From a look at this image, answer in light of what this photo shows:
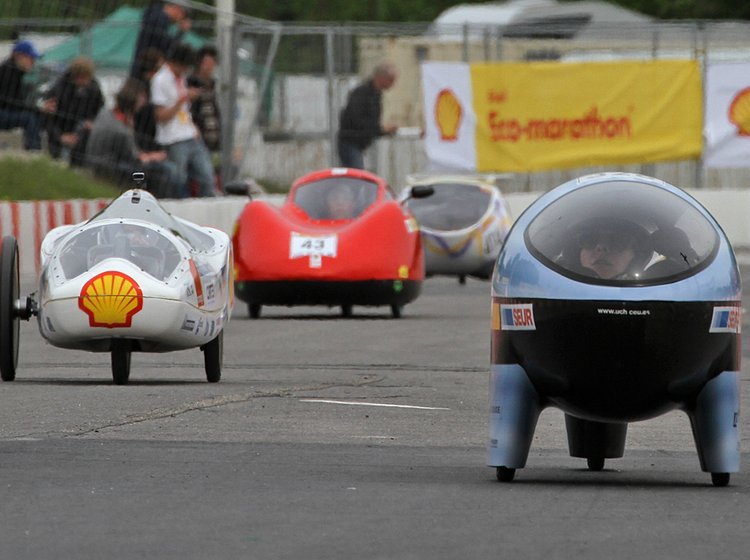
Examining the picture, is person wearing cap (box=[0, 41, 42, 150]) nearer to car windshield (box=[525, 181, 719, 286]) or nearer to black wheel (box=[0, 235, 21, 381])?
black wheel (box=[0, 235, 21, 381])

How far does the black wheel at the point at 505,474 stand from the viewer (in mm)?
8555

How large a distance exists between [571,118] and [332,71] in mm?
3596

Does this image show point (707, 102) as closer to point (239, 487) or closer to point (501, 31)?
point (501, 31)

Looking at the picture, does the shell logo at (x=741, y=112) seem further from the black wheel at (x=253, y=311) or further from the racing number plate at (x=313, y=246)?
the racing number plate at (x=313, y=246)

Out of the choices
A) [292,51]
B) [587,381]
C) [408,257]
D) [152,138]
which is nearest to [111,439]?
[587,381]

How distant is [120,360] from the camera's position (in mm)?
12453

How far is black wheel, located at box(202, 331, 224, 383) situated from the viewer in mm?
12906

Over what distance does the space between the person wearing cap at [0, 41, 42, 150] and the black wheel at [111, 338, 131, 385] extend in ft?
44.5

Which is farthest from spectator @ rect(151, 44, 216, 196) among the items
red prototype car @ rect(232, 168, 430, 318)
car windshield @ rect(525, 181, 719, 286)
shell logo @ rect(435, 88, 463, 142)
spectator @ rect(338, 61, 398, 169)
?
car windshield @ rect(525, 181, 719, 286)

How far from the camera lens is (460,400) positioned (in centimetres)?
1223

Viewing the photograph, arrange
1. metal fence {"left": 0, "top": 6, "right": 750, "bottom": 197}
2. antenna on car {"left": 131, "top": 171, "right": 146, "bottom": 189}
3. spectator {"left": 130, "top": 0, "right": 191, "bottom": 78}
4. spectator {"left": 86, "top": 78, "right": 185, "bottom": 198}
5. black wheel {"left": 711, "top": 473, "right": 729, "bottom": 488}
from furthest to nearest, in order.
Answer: metal fence {"left": 0, "top": 6, "right": 750, "bottom": 197}
spectator {"left": 130, "top": 0, "right": 191, "bottom": 78}
spectator {"left": 86, "top": 78, "right": 185, "bottom": 198}
antenna on car {"left": 131, "top": 171, "right": 146, "bottom": 189}
black wheel {"left": 711, "top": 473, "right": 729, "bottom": 488}

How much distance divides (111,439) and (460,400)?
118 inches

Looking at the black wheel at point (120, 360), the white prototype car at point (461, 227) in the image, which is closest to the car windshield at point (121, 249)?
the black wheel at point (120, 360)

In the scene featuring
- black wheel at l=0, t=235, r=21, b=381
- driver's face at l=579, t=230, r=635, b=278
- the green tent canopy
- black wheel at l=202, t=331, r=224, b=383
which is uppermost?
driver's face at l=579, t=230, r=635, b=278
